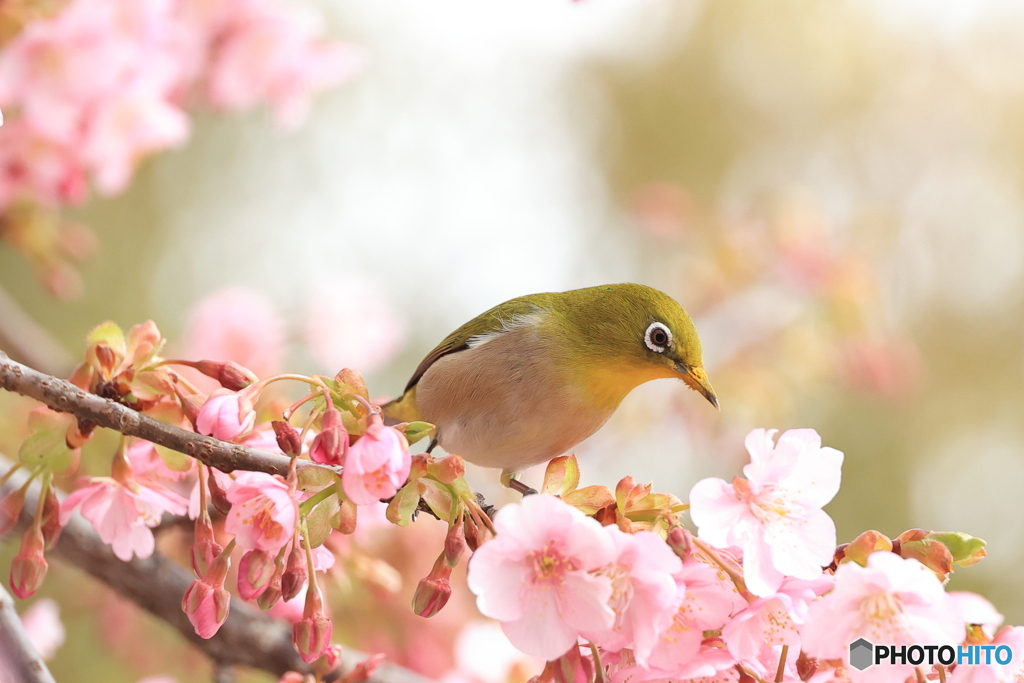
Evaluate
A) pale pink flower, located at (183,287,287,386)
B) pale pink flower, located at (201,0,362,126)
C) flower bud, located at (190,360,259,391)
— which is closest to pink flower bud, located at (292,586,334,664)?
flower bud, located at (190,360,259,391)

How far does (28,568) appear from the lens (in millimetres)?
1220

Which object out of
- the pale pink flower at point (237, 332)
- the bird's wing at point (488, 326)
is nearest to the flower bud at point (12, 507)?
the bird's wing at point (488, 326)

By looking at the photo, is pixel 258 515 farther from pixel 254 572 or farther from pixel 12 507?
pixel 12 507

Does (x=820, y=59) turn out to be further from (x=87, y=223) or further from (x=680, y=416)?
(x=87, y=223)

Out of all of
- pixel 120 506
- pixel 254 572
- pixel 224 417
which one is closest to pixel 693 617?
pixel 254 572

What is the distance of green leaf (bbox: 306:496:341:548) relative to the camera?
1.13 m

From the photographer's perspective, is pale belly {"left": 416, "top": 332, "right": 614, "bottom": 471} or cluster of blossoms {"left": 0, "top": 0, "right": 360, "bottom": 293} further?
cluster of blossoms {"left": 0, "top": 0, "right": 360, "bottom": 293}

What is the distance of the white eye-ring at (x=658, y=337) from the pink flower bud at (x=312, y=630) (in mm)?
1156

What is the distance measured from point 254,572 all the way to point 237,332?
2271mm

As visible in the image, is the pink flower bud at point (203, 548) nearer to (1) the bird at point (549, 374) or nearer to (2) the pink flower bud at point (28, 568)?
(2) the pink flower bud at point (28, 568)

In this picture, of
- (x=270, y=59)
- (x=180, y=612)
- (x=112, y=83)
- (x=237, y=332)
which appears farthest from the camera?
(x=237, y=332)

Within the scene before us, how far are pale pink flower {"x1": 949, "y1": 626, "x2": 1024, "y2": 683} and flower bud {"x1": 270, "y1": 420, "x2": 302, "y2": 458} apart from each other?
94cm

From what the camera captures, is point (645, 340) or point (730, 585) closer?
point (730, 585)

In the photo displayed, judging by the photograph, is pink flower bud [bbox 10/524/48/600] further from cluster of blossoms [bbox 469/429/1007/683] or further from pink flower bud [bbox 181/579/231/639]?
cluster of blossoms [bbox 469/429/1007/683]
